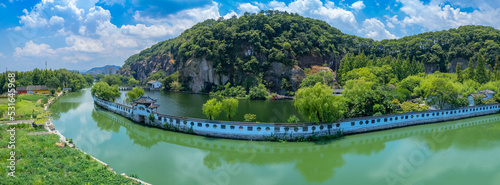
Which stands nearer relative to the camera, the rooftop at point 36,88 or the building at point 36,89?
the building at point 36,89

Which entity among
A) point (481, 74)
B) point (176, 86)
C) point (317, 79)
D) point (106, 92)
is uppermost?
point (481, 74)

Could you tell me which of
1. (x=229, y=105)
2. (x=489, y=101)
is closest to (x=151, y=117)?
(x=229, y=105)

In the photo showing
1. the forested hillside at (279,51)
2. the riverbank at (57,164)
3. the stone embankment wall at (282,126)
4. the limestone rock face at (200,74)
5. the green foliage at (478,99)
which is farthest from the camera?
the limestone rock face at (200,74)

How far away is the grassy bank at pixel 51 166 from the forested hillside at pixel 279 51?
139ft

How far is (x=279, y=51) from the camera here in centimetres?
5647

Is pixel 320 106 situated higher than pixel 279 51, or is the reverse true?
pixel 279 51

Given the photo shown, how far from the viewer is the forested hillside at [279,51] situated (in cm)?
5688

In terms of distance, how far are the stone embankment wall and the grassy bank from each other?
7.80 m

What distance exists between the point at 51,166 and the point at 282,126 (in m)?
13.7

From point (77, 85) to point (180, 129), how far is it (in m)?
56.0

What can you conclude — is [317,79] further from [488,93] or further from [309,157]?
[309,157]

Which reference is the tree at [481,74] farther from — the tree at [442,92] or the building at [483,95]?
the tree at [442,92]

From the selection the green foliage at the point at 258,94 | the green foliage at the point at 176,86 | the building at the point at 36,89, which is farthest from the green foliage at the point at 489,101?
the building at the point at 36,89

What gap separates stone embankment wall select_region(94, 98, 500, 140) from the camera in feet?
64.5
